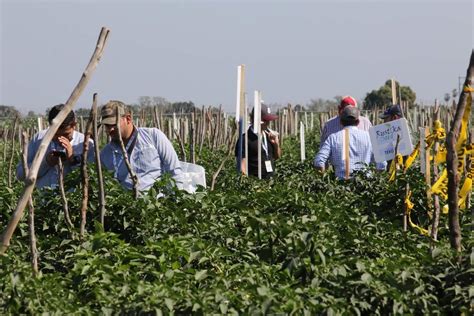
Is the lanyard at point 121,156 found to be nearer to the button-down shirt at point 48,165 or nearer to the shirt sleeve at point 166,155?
the shirt sleeve at point 166,155

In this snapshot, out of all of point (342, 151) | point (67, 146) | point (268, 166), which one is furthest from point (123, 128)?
point (268, 166)

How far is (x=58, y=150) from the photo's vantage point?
750 centimetres

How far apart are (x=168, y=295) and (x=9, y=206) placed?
2843 mm

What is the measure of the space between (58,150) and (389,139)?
295cm

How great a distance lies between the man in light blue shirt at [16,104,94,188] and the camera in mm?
7496

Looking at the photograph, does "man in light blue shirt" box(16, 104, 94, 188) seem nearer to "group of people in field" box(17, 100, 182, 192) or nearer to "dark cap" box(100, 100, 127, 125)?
"group of people in field" box(17, 100, 182, 192)

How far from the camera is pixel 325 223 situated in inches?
215

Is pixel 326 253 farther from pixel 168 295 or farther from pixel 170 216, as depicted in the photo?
pixel 170 216

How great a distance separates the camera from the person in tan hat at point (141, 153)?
24.3 ft

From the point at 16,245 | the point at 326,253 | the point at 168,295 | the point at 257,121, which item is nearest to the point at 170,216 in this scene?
the point at 16,245

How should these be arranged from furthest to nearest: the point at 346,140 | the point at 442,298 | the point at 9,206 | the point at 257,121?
the point at 257,121 < the point at 346,140 < the point at 9,206 < the point at 442,298

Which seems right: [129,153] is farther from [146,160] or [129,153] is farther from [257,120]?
[257,120]

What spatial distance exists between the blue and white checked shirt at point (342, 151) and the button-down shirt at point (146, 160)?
2.19 m

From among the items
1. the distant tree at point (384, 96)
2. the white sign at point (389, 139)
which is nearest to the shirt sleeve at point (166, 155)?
the white sign at point (389, 139)
